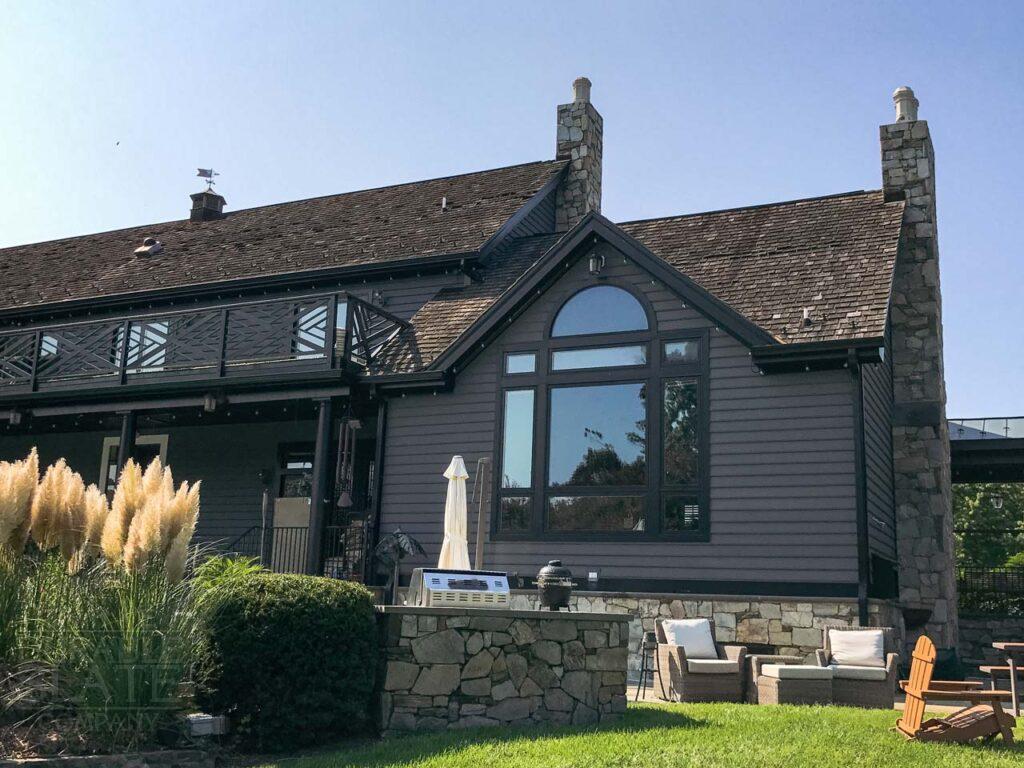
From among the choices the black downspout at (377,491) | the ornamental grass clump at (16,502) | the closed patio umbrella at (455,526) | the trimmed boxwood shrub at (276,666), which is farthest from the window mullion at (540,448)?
the ornamental grass clump at (16,502)

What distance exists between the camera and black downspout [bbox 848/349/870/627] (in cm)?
1066

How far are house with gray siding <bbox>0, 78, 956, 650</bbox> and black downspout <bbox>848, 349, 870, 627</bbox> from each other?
0.02 metres

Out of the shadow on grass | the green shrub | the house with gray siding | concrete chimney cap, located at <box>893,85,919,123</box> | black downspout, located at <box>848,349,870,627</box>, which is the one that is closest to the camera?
the shadow on grass

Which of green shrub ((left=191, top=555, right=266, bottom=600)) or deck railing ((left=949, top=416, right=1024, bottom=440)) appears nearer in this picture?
green shrub ((left=191, top=555, right=266, bottom=600))

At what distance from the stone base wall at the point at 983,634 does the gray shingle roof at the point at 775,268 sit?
6.45 meters

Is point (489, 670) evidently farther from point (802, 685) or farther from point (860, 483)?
point (860, 483)

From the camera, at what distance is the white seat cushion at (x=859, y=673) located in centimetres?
891

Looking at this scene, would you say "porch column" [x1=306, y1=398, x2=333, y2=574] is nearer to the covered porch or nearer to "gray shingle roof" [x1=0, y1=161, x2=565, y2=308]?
the covered porch

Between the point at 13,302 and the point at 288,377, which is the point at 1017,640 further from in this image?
the point at 13,302

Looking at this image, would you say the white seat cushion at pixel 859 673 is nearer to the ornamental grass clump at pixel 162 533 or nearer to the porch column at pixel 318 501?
the ornamental grass clump at pixel 162 533

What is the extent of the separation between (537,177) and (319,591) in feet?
37.5

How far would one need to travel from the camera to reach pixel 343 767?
632 centimetres

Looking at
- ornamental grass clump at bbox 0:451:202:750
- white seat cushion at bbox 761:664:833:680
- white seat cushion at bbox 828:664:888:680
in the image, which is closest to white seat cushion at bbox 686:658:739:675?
white seat cushion at bbox 761:664:833:680

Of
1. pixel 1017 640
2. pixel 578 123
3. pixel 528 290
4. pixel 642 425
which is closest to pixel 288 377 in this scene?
pixel 528 290
